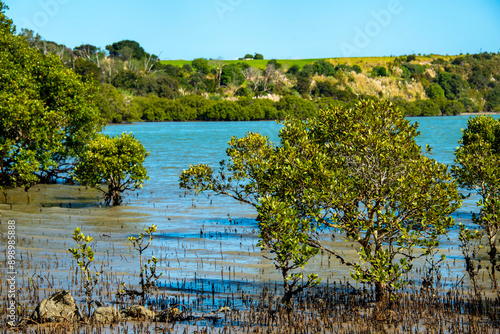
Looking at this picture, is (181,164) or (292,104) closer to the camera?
(181,164)

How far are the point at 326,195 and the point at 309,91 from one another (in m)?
163

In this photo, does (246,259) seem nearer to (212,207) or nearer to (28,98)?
(212,207)

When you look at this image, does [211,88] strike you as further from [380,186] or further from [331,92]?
[380,186]

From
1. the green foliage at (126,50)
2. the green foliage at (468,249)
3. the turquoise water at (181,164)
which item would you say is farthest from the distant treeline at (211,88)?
the green foliage at (468,249)

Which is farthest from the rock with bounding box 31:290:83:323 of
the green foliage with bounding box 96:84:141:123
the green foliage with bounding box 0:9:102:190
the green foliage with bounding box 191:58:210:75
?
the green foliage with bounding box 191:58:210:75

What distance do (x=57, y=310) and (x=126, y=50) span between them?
176 m

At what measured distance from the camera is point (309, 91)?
172 metres

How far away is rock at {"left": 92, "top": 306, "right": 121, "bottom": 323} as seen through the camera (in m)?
10.8

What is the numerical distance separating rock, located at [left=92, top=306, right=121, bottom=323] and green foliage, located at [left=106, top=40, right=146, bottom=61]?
174 m

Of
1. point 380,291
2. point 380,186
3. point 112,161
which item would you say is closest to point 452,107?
point 112,161

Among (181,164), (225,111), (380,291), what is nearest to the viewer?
(380,291)

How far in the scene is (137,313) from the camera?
11.2 metres

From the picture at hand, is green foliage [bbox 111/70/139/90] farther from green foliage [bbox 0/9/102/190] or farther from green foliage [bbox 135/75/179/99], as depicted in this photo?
green foliage [bbox 0/9/102/190]

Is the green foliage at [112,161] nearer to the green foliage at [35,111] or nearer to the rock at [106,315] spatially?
the green foliage at [35,111]
